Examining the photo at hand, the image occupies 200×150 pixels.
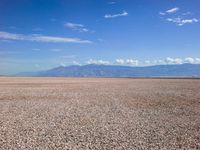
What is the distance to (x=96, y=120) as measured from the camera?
1661 cm

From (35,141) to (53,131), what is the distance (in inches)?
78.0

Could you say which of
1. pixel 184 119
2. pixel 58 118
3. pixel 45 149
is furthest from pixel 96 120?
pixel 45 149

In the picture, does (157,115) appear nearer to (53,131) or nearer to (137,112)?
(137,112)

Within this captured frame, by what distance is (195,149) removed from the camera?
1073 cm

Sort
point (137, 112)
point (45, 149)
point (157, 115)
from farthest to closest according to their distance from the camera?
1. point (137, 112)
2. point (157, 115)
3. point (45, 149)

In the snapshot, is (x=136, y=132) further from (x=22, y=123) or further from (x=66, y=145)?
(x=22, y=123)

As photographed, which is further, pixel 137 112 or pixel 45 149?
pixel 137 112

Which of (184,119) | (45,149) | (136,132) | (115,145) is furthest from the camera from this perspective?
(184,119)

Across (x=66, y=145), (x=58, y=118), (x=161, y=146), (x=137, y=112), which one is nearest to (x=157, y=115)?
(x=137, y=112)

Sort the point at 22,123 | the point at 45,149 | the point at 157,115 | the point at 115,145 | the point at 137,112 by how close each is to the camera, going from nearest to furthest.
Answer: the point at 45,149, the point at 115,145, the point at 22,123, the point at 157,115, the point at 137,112

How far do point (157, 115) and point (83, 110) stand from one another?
5.35 metres

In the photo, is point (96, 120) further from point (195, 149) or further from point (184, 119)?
point (195, 149)

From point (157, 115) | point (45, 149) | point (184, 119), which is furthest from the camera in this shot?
point (157, 115)

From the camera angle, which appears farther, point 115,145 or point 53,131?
point 53,131
